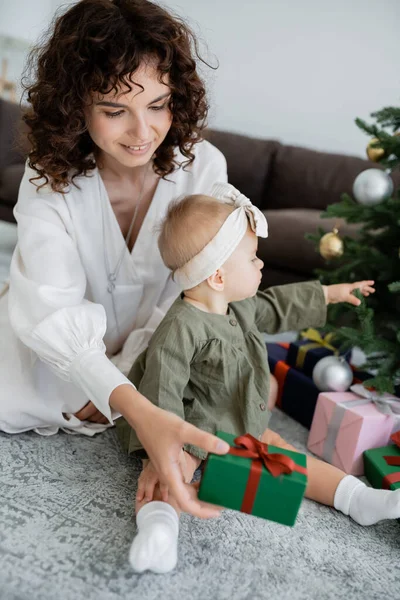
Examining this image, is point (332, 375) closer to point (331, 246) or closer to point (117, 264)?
point (331, 246)

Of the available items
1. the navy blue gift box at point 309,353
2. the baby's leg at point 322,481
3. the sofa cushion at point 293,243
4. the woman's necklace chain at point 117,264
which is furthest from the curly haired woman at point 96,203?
the sofa cushion at point 293,243

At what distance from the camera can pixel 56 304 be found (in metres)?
1.34

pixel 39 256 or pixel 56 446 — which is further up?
pixel 39 256

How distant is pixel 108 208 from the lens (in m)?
1.56

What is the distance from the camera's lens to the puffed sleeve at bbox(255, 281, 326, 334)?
1629 millimetres

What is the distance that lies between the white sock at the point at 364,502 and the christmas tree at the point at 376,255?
1.11 feet

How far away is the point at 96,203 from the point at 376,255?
0.83 metres

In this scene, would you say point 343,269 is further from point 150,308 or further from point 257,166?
point 257,166

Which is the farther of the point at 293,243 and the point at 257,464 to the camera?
the point at 293,243

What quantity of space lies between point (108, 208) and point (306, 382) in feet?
2.56

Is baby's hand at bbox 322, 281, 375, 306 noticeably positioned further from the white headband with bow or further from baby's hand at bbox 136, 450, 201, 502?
baby's hand at bbox 136, 450, 201, 502

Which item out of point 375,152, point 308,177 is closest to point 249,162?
point 308,177

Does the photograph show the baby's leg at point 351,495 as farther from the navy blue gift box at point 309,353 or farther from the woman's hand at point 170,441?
the navy blue gift box at point 309,353

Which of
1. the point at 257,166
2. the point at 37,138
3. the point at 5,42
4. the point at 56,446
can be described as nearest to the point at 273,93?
the point at 257,166
